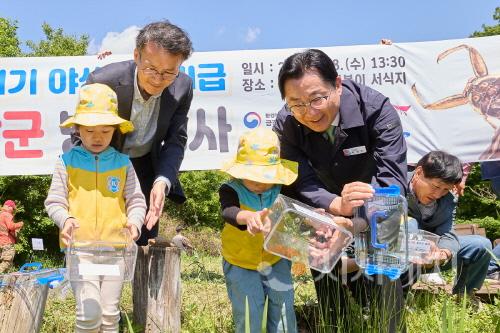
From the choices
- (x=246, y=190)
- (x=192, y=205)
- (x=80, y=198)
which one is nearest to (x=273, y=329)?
(x=246, y=190)

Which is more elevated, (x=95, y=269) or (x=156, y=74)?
(x=156, y=74)

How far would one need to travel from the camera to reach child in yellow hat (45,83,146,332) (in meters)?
2.16

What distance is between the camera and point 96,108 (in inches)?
88.7

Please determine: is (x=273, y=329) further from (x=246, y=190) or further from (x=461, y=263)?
(x=461, y=263)

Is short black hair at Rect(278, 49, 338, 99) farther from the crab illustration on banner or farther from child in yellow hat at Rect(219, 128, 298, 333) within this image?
the crab illustration on banner

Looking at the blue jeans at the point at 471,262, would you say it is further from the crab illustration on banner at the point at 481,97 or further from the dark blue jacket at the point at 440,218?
the crab illustration on banner at the point at 481,97

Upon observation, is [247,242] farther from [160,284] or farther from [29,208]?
[29,208]

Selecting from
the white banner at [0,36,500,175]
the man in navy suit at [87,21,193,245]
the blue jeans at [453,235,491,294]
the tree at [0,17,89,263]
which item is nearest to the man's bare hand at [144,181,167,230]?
the man in navy suit at [87,21,193,245]

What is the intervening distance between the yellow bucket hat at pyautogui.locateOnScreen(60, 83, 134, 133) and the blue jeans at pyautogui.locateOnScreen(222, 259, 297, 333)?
81 cm

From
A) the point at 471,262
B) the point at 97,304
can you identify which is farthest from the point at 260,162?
the point at 471,262

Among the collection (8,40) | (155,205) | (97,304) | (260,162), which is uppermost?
(8,40)

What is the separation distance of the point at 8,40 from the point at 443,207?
448 inches

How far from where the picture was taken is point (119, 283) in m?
2.26

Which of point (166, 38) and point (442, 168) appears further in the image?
point (442, 168)
